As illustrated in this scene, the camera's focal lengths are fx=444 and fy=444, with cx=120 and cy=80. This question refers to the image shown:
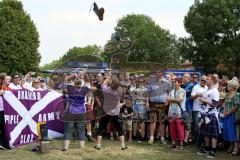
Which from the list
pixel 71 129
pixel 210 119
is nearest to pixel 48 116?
pixel 71 129

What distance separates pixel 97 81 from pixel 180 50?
35382 mm

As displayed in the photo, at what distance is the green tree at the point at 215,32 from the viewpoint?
42.7 m

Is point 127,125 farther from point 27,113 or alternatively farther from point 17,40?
point 17,40

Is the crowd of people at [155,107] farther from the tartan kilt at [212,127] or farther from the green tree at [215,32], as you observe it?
the green tree at [215,32]

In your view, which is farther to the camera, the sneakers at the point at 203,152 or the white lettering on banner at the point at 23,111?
the white lettering on banner at the point at 23,111

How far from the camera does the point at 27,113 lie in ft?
35.1

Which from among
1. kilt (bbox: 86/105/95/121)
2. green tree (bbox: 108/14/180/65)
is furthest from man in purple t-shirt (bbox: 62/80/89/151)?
green tree (bbox: 108/14/180/65)

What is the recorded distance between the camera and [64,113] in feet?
33.2

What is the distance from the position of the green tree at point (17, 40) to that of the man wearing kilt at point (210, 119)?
38495 millimetres

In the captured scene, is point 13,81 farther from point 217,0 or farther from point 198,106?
point 217,0

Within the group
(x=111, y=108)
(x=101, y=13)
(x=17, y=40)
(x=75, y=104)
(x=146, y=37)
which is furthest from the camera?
(x=146, y=37)

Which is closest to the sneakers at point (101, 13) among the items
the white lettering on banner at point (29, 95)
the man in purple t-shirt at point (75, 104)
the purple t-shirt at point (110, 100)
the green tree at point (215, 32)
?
the man in purple t-shirt at point (75, 104)

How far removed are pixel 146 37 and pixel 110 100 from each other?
161 feet

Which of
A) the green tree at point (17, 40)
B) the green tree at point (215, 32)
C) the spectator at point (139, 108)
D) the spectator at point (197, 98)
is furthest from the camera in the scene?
the green tree at point (17, 40)
